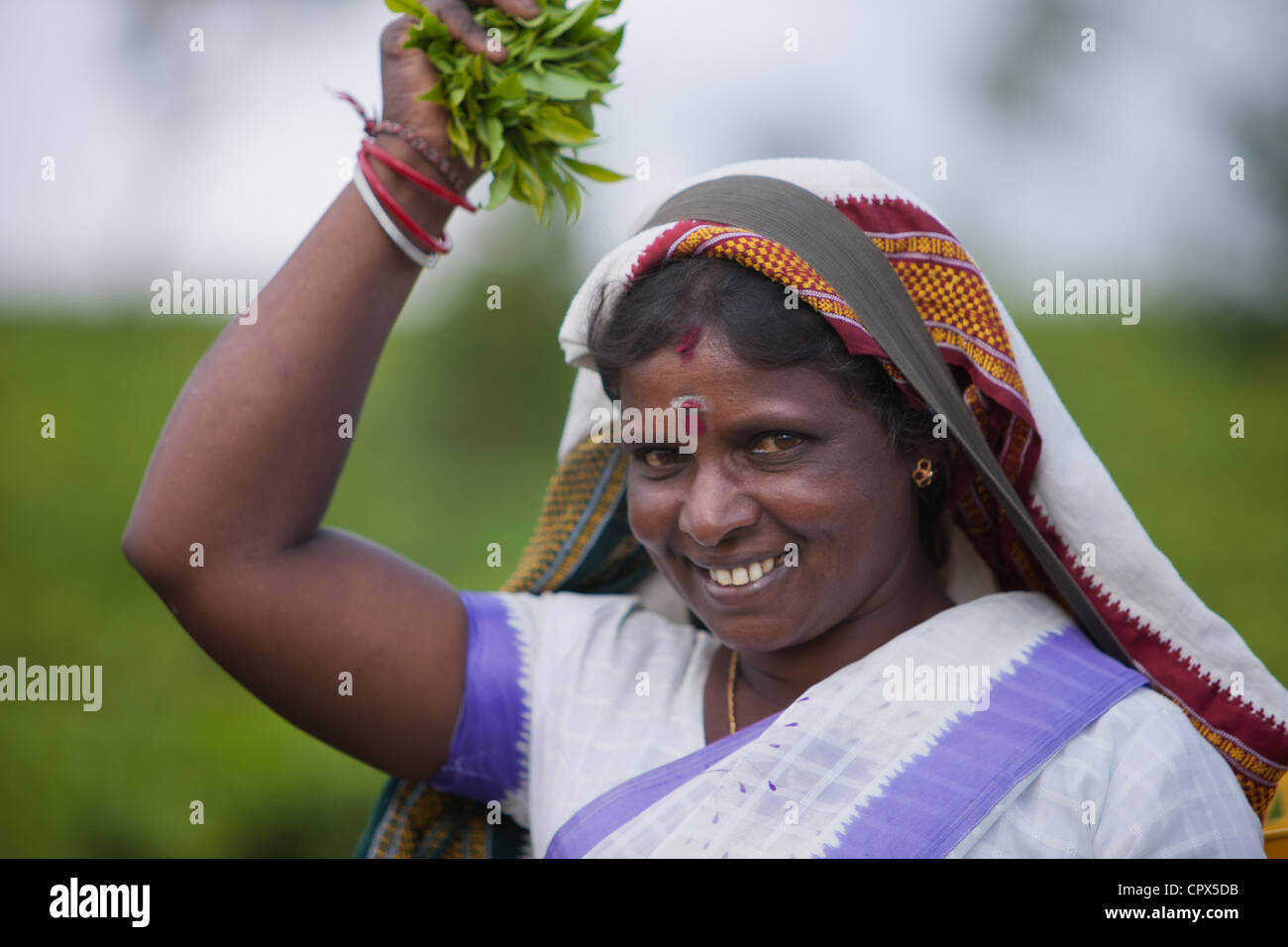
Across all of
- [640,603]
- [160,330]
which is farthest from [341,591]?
[160,330]

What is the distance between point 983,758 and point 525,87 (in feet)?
4.02

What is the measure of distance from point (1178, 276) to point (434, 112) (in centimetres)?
537

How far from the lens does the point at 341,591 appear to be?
1.95 meters

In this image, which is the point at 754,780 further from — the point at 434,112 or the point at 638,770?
the point at 434,112

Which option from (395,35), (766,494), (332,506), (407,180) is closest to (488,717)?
(766,494)

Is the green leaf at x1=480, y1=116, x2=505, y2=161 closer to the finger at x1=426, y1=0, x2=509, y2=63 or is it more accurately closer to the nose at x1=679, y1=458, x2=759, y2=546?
the finger at x1=426, y1=0, x2=509, y2=63

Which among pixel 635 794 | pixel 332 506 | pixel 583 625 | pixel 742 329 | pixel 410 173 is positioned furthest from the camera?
pixel 332 506

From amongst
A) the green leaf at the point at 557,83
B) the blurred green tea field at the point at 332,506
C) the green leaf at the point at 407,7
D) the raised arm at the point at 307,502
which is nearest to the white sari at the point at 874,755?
the raised arm at the point at 307,502

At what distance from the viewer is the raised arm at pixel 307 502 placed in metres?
1.88

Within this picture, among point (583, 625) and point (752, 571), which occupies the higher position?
point (752, 571)

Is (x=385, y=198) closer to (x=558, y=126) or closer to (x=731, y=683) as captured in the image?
(x=558, y=126)

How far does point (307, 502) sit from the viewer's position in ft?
6.45

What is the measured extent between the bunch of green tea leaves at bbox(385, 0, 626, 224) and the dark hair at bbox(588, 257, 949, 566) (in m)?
0.27
